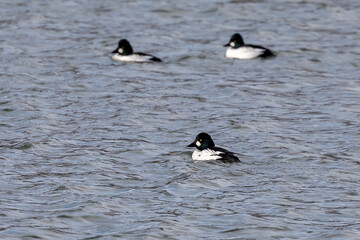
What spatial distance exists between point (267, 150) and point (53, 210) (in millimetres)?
5055

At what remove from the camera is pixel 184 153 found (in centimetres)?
1761

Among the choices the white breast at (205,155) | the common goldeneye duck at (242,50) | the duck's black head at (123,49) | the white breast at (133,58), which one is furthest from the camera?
the common goldeneye duck at (242,50)

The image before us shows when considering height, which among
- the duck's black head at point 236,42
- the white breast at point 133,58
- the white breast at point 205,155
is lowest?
the white breast at point 133,58

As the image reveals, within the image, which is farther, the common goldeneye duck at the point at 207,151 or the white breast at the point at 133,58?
the white breast at the point at 133,58

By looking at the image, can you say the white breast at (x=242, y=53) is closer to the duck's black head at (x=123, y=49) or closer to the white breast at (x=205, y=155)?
the duck's black head at (x=123, y=49)

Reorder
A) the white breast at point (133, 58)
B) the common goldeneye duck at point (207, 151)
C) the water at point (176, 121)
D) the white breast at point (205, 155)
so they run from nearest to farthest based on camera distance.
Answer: the water at point (176, 121), the common goldeneye duck at point (207, 151), the white breast at point (205, 155), the white breast at point (133, 58)

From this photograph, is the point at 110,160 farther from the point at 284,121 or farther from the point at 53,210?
the point at 284,121

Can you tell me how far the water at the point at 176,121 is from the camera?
13797 millimetres

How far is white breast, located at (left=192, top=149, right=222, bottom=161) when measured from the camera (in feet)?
55.0

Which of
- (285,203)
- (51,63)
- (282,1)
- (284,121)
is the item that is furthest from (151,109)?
(282,1)

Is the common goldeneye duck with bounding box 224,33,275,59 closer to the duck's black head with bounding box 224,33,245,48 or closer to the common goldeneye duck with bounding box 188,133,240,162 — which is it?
the duck's black head with bounding box 224,33,245,48

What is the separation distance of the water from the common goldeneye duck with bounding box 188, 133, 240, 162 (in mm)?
138

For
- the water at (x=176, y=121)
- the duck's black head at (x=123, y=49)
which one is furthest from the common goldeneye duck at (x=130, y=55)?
the water at (x=176, y=121)

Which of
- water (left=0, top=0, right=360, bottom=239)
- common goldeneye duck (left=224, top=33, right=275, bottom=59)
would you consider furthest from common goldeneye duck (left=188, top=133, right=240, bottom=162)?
common goldeneye duck (left=224, top=33, right=275, bottom=59)
